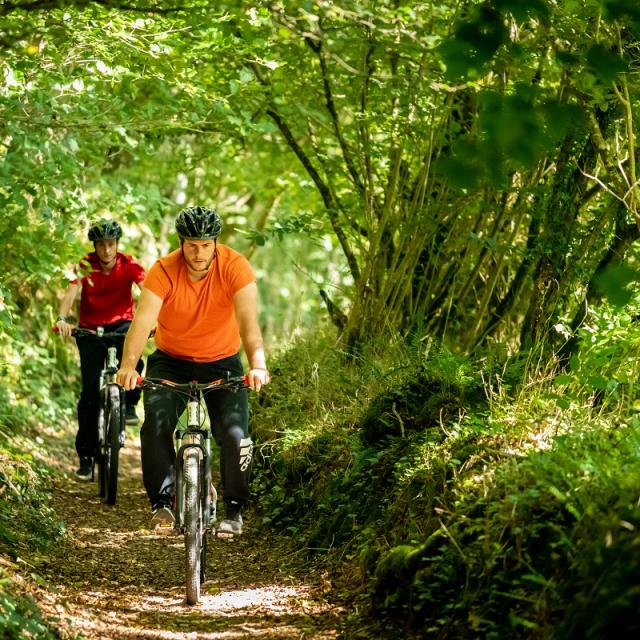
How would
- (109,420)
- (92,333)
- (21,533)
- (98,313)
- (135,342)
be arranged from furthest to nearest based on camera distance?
(98,313) < (92,333) < (109,420) < (21,533) < (135,342)

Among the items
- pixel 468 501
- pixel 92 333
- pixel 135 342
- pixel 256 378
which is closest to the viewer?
pixel 468 501

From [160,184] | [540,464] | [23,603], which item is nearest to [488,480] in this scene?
[540,464]

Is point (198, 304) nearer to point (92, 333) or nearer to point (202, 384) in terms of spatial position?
point (202, 384)

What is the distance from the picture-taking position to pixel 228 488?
6.06 meters

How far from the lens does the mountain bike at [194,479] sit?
18.2ft

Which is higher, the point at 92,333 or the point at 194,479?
the point at 194,479

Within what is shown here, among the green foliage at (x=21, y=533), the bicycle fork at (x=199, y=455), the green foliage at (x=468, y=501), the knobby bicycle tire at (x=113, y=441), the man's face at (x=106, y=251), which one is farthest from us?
the man's face at (x=106, y=251)

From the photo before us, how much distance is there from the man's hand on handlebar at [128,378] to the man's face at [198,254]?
2.68 feet

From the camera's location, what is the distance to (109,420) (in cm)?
843

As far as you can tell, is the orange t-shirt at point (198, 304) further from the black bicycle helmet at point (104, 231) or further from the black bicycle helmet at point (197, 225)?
the black bicycle helmet at point (104, 231)

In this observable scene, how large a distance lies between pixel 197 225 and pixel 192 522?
1842 mm

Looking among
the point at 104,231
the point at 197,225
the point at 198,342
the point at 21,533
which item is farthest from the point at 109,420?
the point at 197,225

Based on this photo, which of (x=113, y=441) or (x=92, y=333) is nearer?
(x=113, y=441)

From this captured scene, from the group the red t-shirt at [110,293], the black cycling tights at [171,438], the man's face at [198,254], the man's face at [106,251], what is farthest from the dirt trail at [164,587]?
the man's face at [106,251]
